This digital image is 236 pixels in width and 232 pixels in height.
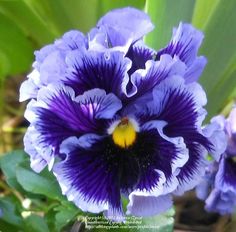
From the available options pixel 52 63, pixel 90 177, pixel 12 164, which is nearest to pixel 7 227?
pixel 12 164

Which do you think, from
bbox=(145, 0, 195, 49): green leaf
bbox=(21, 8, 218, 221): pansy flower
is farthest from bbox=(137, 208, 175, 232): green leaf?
bbox=(145, 0, 195, 49): green leaf

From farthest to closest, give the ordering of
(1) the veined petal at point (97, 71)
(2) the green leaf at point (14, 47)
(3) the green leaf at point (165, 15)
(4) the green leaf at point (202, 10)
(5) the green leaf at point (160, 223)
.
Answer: (2) the green leaf at point (14, 47) → (4) the green leaf at point (202, 10) → (3) the green leaf at point (165, 15) → (5) the green leaf at point (160, 223) → (1) the veined petal at point (97, 71)

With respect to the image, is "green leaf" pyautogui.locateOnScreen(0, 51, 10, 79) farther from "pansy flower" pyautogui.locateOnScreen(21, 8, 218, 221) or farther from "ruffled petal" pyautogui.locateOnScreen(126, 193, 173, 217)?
"ruffled petal" pyautogui.locateOnScreen(126, 193, 173, 217)

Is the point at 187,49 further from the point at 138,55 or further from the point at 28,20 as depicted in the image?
the point at 28,20

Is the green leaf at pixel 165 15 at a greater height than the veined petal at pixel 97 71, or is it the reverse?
the green leaf at pixel 165 15

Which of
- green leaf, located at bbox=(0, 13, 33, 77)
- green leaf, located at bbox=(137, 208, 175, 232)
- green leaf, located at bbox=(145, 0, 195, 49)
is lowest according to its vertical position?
green leaf, located at bbox=(137, 208, 175, 232)

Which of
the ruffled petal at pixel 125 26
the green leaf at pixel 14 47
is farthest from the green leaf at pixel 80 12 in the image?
the ruffled petal at pixel 125 26

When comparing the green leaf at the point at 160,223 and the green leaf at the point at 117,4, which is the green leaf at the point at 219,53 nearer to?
the green leaf at the point at 117,4
